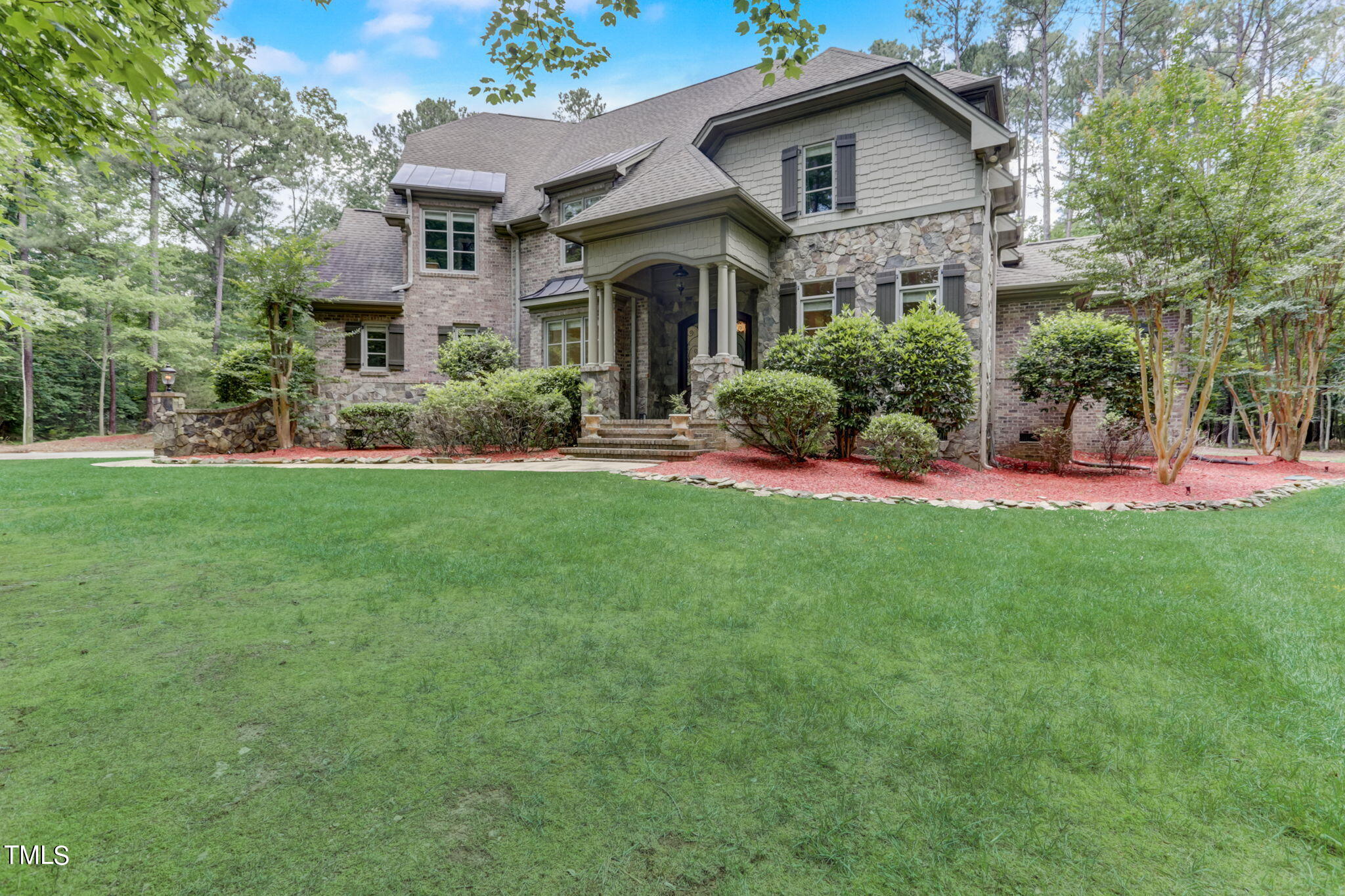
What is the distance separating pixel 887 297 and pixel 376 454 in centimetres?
1061

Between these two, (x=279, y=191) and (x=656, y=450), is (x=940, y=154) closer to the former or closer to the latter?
(x=656, y=450)

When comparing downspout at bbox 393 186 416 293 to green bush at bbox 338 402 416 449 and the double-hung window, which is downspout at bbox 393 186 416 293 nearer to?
the double-hung window

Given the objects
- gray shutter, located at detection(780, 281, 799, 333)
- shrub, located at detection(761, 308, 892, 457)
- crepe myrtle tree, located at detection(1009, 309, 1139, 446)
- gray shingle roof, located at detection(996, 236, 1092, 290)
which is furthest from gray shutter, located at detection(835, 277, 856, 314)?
gray shingle roof, located at detection(996, 236, 1092, 290)

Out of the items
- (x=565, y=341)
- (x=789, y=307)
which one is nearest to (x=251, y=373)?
(x=565, y=341)

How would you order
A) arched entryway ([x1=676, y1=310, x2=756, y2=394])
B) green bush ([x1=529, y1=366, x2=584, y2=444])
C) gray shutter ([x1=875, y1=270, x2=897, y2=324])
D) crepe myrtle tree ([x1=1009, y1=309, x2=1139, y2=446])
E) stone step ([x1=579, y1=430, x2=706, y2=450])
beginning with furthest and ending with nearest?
arched entryway ([x1=676, y1=310, x2=756, y2=394])
green bush ([x1=529, y1=366, x2=584, y2=444])
gray shutter ([x1=875, y1=270, x2=897, y2=324])
stone step ([x1=579, y1=430, x2=706, y2=450])
crepe myrtle tree ([x1=1009, y1=309, x2=1139, y2=446])

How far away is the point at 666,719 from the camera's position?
1768 mm

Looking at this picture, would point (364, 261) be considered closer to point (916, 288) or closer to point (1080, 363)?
point (916, 288)

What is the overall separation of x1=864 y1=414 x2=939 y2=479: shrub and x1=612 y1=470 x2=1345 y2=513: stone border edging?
3.36 feet

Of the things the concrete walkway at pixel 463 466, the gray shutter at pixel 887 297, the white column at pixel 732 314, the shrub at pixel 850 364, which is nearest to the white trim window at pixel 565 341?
the white column at pixel 732 314

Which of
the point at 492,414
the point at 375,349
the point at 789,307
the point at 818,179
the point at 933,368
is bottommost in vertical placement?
the point at 492,414

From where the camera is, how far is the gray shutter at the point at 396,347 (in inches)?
564

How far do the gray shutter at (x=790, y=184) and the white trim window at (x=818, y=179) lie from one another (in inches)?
5.6

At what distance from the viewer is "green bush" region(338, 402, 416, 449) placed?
12367 mm

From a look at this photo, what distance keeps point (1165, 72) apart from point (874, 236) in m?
4.09
